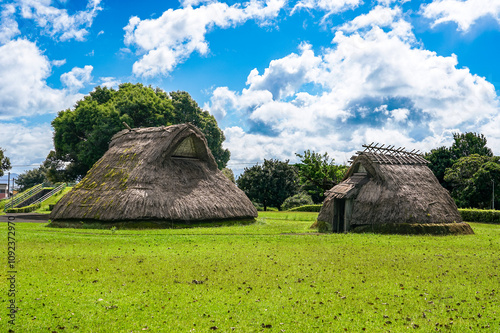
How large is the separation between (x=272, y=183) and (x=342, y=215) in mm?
32446

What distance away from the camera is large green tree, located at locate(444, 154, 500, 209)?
42.9 meters

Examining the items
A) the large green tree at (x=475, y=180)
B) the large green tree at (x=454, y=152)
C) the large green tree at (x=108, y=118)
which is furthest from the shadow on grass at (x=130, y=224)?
the large green tree at (x=454, y=152)

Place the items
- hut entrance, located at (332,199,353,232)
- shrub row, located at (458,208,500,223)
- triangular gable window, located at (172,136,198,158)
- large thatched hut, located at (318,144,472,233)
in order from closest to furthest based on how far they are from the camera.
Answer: large thatched hut, located at (318,144,472,233), hut entrance, located at (332,199,353,232), triangular gable window, located at (172,136,198,158), shrub row, located at (458,208,500,223)

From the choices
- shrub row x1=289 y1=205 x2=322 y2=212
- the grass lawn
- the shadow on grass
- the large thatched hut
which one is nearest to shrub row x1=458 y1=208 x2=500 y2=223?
the large thatched hut

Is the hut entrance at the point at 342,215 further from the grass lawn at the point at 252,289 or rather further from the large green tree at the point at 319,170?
the large green tree at the point at 319,170

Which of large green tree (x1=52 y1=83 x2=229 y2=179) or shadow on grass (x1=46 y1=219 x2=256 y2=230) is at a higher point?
large green tree (x1=52 y1=83 x2=229 y2=179)

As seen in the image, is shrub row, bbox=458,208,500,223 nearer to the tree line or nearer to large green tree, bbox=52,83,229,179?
the tree line

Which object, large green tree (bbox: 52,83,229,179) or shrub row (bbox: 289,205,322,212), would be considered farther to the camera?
shrub row (bbox: 289,205,322,212)

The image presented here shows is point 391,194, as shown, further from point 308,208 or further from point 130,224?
point 308,208

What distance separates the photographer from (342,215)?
26.3 m

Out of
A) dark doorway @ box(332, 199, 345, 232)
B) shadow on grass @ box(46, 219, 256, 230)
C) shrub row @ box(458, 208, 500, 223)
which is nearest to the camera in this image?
shadow on grass @ box(46, 219, 256, 230)

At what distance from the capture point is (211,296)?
30.7 feet

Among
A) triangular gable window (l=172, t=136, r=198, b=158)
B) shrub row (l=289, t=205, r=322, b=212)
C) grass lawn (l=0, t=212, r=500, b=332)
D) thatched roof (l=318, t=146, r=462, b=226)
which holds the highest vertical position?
triangular gable window (l=172, t=136, r=198, b=158)

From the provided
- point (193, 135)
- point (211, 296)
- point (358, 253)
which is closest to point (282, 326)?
point (211, 296)
